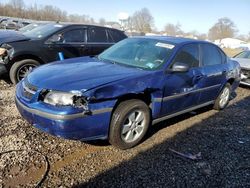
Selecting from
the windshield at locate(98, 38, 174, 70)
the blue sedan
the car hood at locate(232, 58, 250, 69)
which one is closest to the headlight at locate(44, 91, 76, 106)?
the blue sedan

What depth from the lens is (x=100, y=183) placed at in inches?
128

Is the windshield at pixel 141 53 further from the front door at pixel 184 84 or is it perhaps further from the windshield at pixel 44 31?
the windshield at pixel 44 31

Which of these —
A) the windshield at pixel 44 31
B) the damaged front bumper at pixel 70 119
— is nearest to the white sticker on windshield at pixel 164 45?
the damaged front bumper at pixel 70 119

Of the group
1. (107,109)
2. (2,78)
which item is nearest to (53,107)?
(107,109)

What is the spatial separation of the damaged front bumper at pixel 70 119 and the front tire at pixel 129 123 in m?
0.14

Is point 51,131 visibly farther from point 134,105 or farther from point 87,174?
point 134,105

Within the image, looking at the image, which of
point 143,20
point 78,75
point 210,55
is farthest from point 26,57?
point 143,20

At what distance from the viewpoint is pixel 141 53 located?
4848mm

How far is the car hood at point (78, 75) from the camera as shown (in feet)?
11.8

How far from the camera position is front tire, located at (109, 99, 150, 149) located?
3838mm

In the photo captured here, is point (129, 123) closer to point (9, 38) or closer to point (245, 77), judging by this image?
point (9, 38)

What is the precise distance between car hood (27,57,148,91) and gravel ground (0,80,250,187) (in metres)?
0.91

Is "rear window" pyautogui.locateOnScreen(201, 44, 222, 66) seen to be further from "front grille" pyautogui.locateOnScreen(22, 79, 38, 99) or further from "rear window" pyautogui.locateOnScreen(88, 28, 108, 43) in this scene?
"rear window" pyautogui.locateOnScreen(88, 28, 108, 43)

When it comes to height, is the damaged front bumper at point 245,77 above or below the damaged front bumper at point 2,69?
below
